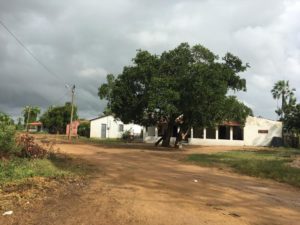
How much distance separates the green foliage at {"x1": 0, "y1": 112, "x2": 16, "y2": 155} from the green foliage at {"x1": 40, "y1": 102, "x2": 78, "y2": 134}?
62.7m

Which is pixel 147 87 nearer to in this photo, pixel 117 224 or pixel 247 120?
pixel 247 120

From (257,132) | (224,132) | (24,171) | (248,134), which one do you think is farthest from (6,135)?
(224,132)

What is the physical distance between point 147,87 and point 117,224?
85.2 feet

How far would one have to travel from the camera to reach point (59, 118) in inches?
3066

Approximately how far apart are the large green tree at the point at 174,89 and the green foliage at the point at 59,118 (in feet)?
145

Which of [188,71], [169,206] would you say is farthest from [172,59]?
[169,206]

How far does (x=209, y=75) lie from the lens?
31.5 m

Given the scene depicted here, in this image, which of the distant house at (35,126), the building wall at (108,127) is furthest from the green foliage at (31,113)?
the building wall at (108,127)

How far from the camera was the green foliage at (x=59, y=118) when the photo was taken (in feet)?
256

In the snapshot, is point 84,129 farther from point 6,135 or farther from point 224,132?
point 6,135

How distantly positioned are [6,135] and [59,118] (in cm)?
6426

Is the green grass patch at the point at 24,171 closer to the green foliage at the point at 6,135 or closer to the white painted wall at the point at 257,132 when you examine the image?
the green foliage at the point at 6,135

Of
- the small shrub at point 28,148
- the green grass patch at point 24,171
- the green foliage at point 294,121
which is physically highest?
the green foliage at point 294,121

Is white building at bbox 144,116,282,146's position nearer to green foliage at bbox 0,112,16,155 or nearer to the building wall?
the building wall
